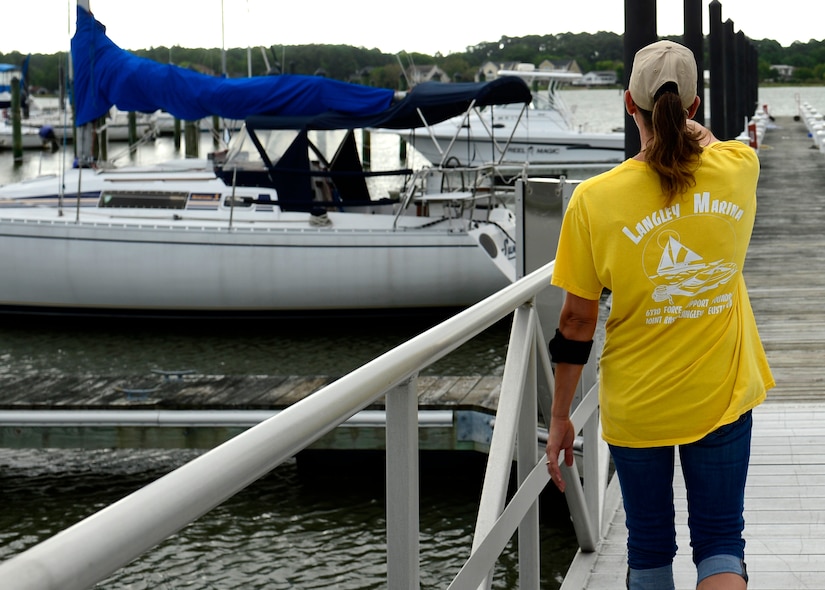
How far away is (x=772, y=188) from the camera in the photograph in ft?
61.9

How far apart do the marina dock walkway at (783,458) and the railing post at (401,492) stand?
6.41 feet

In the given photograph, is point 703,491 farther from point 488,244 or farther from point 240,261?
point 240,261

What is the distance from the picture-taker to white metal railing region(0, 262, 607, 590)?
1.11m

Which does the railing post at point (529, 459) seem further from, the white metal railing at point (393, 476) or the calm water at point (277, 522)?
the calm water at point (277, 522)

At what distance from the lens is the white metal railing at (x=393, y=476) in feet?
3.63

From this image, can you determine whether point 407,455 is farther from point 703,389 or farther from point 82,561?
point 82,561

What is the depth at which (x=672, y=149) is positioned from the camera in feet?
8.16

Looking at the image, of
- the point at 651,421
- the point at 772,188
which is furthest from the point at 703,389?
the point at 772,188

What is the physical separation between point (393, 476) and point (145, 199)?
15206mm

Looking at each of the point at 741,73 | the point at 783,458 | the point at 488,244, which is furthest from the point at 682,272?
the point at 741,73

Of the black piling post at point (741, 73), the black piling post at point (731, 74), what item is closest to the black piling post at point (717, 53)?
the black piling post at point (731, 74)

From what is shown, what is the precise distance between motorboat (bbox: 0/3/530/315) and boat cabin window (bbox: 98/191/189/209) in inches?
0.8

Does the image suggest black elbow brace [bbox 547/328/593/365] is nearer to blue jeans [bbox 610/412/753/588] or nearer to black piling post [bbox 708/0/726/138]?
blue jeans [bbox 610/412/753/588]

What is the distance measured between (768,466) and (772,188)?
14571 mm
